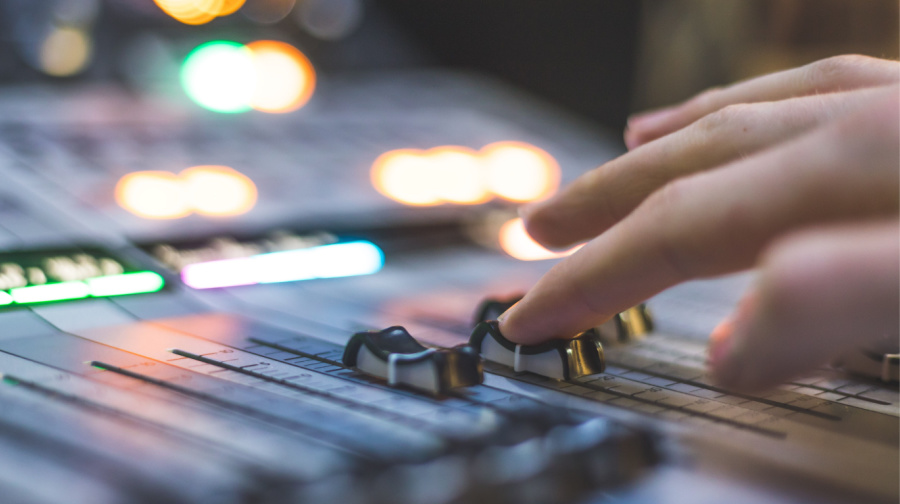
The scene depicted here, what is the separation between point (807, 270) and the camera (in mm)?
345

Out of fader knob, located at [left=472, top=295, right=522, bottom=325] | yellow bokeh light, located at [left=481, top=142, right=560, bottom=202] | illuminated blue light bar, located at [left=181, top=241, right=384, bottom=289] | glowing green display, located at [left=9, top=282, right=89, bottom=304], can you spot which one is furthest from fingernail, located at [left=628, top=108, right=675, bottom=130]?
glowing green display, located at [left=9, top=282, right=89, bottom=304]

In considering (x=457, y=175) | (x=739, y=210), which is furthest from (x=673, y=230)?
(x=457, y=175)

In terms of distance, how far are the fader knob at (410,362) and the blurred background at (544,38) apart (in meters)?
0.91

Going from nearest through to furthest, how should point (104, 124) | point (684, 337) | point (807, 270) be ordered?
1. point (807, 270)
2. point (684, 337)
3. point (104, 124)

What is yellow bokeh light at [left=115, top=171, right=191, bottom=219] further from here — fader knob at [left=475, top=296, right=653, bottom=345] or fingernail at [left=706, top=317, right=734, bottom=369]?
fingernail at [left=706, top=317, right=734, bottom=369]

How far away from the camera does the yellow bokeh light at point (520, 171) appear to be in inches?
49.3

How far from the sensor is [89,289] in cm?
70

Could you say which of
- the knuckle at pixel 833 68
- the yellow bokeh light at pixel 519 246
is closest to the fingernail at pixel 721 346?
the knuckle at pixel 833 68

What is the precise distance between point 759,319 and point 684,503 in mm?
95

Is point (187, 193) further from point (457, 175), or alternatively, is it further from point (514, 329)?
point (514, 329)

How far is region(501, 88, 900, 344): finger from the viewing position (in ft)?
1.26

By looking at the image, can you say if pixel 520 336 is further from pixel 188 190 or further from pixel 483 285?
pixel 188 190

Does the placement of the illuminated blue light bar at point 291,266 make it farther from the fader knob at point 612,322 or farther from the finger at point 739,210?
the finger at point 739,210

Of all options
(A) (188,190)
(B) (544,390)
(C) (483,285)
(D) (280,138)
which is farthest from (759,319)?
(D) (280,138)
